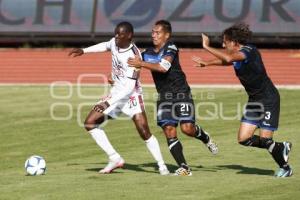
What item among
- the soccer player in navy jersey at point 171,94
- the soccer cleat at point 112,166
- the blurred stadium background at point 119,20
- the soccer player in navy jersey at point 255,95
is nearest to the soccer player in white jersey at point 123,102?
the soccer cleat at point 112,166

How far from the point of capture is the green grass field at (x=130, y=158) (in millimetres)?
11594

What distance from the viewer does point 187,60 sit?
34.2 m

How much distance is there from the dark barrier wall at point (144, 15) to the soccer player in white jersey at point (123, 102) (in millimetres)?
21053

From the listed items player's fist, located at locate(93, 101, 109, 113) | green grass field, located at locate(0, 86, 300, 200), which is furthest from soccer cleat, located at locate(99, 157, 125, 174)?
player's fist, located at locate(93, 101, 109, 113)

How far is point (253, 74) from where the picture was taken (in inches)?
508

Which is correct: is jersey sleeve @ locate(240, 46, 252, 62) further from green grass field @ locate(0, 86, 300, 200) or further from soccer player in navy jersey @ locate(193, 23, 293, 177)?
green grass field @ locate(0, 86, 300, 200)

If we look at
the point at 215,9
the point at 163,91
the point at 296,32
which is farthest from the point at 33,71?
the point at 163,91

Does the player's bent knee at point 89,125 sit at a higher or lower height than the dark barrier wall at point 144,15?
lower

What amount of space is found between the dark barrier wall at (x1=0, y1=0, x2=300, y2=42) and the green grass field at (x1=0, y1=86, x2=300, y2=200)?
681 cm

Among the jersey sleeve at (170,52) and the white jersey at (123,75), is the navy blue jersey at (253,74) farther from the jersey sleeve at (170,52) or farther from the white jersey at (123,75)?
the white jersey at (123,75)

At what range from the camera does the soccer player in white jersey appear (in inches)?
537

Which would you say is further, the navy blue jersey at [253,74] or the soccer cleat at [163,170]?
the soccer cleat at [163,170]

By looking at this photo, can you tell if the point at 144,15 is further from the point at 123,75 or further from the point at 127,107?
the point at 127,107

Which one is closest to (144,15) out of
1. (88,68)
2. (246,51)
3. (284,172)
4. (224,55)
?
(88,68)
